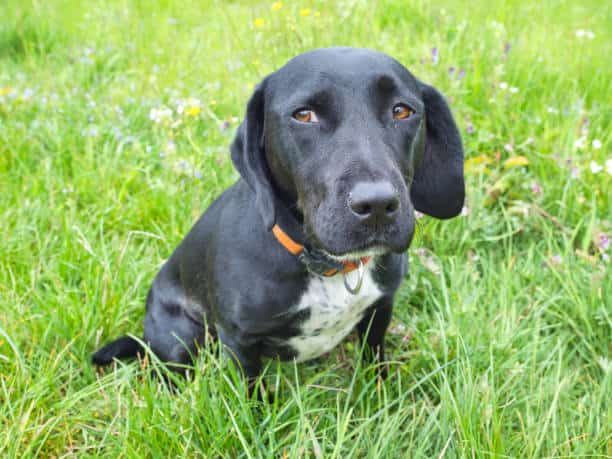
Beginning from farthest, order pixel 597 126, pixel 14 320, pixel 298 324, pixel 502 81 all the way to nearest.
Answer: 1. pixel 502 81
2. pixel 597 126
3. pixel 14 320
4. pixel 298 324

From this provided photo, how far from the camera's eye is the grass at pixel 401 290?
6.09 feet

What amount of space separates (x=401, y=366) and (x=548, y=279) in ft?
2.85

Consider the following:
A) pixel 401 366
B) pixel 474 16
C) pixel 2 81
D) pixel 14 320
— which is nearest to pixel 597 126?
pixel 474 16

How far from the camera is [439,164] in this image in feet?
6.87

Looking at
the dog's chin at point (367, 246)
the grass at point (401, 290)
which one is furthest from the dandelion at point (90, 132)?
the dog's chin at point (367, 246)

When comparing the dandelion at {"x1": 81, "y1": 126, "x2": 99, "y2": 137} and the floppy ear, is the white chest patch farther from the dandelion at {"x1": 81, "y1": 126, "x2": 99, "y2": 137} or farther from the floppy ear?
the dandelion at {"x1": 81, "y1": 126, "x2": 99, "y2": 137}

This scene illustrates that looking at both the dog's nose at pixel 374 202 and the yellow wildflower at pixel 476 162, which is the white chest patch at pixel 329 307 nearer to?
the dog's nose at pixel 374 202

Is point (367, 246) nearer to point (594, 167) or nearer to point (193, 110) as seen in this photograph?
point (594, 167)

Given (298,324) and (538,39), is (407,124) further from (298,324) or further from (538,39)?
(538,39)

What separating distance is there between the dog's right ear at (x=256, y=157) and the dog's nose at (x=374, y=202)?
304 millimetres

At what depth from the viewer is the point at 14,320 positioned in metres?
2.31

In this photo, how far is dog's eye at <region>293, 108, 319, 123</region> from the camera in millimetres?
1766

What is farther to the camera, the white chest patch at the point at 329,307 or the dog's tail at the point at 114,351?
the dog's tail at the point at 114,351

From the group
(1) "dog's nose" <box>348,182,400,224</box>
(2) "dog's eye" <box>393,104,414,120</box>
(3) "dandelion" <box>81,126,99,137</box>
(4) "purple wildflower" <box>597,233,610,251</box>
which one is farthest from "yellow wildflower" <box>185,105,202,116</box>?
(4) "purple wildflower" <box>597,233,610,251</box>
